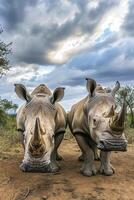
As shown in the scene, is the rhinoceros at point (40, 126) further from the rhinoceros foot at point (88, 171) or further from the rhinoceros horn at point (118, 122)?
the rhinoceros horn at point (118, 122)

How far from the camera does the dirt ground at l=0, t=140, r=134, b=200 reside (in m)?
7.25

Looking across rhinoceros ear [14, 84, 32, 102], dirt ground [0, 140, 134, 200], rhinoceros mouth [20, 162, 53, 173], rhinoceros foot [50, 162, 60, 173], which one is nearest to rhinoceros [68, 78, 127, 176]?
dirt ground [0, 140, 134, 200]

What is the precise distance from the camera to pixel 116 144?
23.7 feet

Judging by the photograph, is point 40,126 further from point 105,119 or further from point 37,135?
point 105,119

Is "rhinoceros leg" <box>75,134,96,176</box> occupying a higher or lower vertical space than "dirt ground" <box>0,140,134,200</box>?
higher

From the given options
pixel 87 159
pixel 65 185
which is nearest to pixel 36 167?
pixel 65 185

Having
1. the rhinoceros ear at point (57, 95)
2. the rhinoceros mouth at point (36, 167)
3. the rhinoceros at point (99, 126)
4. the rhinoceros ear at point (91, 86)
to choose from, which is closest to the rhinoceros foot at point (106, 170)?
the rhinoceros at point (99, 126)

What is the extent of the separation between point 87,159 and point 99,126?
3.52 ft

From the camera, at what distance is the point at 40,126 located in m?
7.23

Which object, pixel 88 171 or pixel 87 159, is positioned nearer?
pixel 88 171

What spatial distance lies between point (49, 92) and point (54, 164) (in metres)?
1.65

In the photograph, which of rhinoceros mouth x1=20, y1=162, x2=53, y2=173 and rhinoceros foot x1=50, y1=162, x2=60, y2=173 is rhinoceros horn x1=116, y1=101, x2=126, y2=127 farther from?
rhinoceros foot x1=50, y1=162, x2=60, y2=173

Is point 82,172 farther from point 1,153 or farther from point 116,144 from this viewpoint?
point 1,153

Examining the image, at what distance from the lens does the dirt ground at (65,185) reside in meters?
7.25
